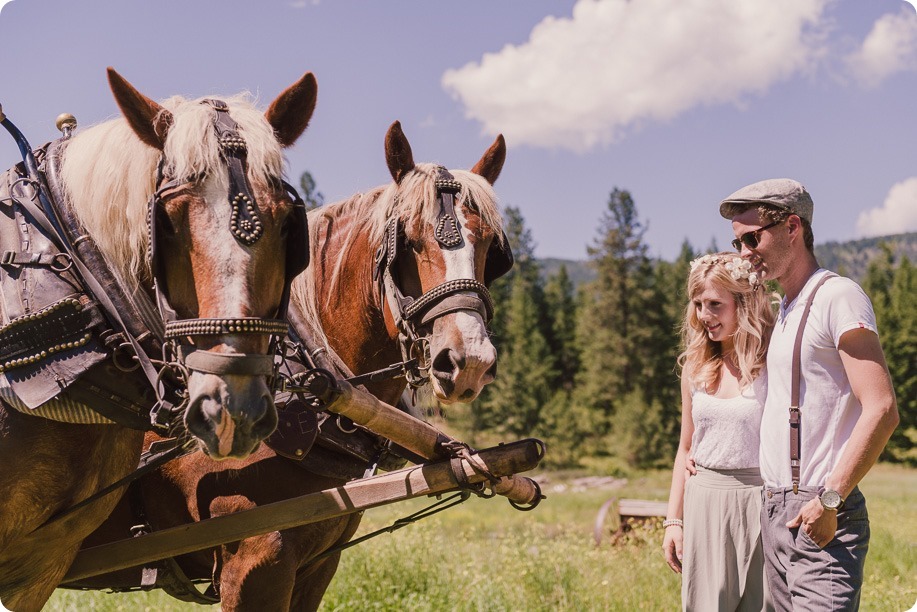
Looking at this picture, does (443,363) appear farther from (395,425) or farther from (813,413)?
(813,413)

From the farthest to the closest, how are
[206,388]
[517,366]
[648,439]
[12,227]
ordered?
[517,366], [648,439], [12,227], [206,388]

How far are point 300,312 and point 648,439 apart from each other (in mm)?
39545

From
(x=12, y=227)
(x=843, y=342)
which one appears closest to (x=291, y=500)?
(x=12, y=227)

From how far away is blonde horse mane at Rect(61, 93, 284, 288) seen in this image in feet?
7.14

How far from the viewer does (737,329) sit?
10.9 ft

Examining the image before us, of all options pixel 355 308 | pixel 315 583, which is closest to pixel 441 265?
pixel 355 308

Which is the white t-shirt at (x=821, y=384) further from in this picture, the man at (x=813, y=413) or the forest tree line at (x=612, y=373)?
the forest tree line at (x=612, y=373)

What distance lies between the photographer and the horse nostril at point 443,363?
2900 millimetres

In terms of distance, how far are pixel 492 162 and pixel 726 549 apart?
204 centimetres

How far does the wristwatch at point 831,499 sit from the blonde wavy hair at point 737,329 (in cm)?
82

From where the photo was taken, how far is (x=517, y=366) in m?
44.6

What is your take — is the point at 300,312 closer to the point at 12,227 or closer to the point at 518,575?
the point at 12,227

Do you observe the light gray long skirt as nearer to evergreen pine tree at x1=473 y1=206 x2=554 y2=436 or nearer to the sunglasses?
the sunglasses

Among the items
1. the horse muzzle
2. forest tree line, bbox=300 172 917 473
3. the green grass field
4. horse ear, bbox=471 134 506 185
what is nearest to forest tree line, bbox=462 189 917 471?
forest tree line, bbox=300 172 917 473
